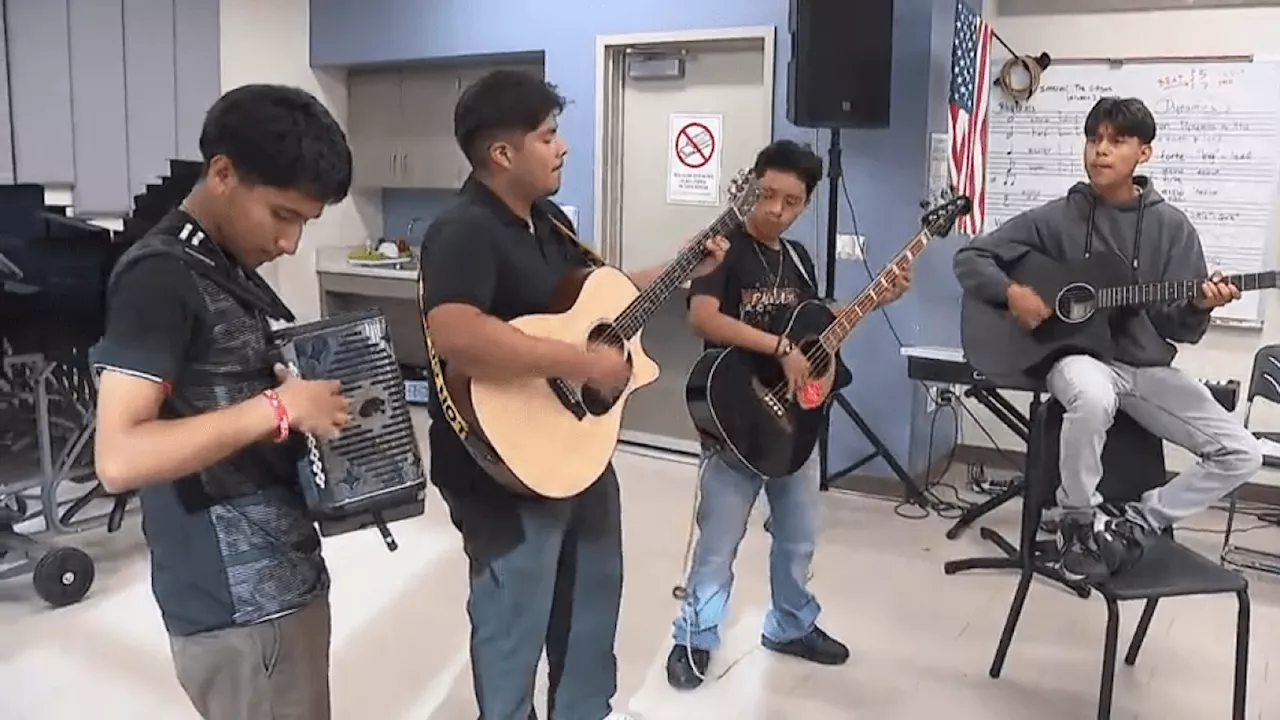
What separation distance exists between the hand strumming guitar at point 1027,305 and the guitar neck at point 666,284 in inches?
35.8

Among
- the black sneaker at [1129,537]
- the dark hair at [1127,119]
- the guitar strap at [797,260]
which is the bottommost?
the black sneaker at [1129,537]

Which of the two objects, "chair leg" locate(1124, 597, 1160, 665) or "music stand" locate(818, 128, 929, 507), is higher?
"music stand" locate(818, 128, 929, 507)

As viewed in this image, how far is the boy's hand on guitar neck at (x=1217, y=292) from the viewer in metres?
2.71

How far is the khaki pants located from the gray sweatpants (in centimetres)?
205

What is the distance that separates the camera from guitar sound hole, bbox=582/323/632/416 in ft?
6.52

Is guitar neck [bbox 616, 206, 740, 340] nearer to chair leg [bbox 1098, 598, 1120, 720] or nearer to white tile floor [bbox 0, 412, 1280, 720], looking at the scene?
white tile floor [bbox 0, 412, 1280, 720]

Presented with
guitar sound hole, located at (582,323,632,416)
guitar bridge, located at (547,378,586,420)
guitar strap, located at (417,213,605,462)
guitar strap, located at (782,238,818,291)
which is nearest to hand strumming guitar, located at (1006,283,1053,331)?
guitar strap, located at (782,238,818,291)

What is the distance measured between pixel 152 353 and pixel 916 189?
3565mm

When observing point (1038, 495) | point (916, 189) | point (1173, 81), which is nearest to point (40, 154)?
point (916, 189)

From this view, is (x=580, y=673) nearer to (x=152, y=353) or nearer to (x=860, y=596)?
(x=152, y=353)

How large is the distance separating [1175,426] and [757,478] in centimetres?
119

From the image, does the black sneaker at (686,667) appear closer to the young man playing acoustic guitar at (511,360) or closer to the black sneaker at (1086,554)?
the young man playing acoustic guitar at (511,360)

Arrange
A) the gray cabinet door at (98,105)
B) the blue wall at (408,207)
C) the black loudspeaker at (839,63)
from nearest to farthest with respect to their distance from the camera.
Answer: the black loudspeaker at (839,63)
the gray cabinet door at (98,105)
the blue wall at (408,207)

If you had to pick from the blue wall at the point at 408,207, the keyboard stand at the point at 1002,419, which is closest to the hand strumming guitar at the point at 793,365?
the keyboard stand at the point at 1002,419
